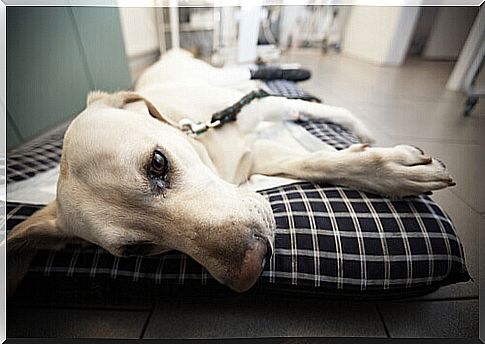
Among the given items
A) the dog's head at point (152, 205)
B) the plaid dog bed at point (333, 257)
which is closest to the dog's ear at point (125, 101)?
the dog's head at point (152, 205)

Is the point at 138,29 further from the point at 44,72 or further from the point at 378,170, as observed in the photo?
the point at 378,170

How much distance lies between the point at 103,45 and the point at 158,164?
1098mm

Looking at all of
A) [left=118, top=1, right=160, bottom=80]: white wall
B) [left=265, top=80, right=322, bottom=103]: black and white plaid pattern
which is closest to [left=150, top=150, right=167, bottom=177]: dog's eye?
[left=118, top=1, right=160, bottom=80]: white wall

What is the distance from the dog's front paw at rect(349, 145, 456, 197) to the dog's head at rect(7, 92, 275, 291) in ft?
1.05

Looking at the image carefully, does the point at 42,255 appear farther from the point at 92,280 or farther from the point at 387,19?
the point at 387,19

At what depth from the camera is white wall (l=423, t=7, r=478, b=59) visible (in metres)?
0.73

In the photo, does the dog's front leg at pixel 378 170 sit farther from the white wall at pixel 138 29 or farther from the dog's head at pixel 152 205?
the white wall at pixel 138 29

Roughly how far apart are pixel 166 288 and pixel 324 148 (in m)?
0.70

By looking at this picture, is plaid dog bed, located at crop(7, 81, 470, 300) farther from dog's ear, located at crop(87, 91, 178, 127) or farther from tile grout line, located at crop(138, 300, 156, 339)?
dog's ear, located at crop(87, 91, 178, 127)

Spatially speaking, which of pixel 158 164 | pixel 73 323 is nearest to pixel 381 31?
pixel 158 164

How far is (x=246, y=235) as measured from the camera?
712 millimetres

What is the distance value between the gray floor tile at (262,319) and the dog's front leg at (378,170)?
33 cm

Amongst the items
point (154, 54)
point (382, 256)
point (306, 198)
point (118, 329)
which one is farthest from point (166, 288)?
point (154, 54)

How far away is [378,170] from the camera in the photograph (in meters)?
0.91
